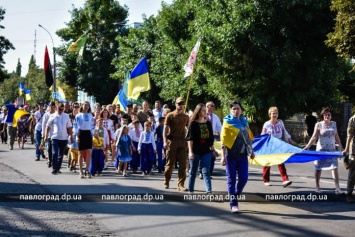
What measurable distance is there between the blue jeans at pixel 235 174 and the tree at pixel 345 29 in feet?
40.0

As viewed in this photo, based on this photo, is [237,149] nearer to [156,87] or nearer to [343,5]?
[343,5]

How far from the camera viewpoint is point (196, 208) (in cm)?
1031

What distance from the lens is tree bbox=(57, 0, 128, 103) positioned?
54.8 metres

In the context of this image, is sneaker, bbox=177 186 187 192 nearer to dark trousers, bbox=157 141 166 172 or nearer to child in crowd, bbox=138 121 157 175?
child in crowd, bbox=138 121 157 175

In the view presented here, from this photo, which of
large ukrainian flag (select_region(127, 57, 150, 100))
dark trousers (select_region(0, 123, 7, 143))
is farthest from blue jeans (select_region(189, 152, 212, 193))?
dark trousers (select_region(0, 123, 7, 143))

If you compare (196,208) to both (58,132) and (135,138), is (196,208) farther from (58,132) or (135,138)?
(135,138)

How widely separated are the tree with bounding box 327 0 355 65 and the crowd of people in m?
7.11

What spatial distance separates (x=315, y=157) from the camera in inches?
444

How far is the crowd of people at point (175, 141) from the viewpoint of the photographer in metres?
10.1

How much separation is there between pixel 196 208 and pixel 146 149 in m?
5.91

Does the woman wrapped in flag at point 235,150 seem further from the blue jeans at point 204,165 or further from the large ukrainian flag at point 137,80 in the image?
the large ukrainian flag at point 137,80

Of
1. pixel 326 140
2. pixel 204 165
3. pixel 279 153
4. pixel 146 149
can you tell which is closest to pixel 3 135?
pixel 146 149

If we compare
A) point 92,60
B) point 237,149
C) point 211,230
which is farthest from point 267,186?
point 92,60

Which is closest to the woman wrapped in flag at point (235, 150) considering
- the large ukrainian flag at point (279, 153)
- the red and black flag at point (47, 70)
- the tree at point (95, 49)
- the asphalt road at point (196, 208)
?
the asphalt road at point (196, 208)
